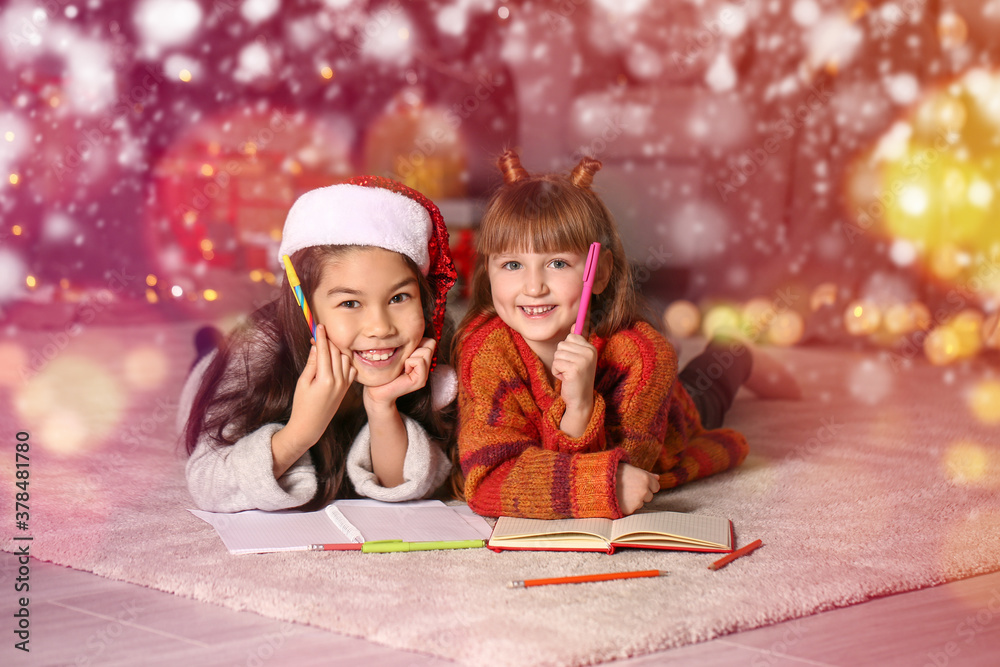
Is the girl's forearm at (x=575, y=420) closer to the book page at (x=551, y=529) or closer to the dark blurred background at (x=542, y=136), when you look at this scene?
the book page at (x=551, y=529)

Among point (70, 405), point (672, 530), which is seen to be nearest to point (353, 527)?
point (672, 530)

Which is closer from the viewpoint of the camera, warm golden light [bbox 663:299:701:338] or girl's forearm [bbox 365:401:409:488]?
girl's forearm [bbox 365:401:409:488]

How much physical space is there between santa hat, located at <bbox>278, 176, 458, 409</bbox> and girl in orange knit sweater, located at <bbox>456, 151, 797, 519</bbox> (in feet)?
0.31

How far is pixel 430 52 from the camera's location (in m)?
2.83

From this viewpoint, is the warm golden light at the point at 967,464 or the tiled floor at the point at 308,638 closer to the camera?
the tiled floor at the point at 308,638

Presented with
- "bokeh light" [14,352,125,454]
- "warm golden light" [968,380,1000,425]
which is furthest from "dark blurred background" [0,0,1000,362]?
"bokeh light" [14,352,125,454]

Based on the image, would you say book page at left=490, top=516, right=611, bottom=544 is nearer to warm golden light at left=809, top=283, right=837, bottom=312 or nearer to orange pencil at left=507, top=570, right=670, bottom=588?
orange pencil at left=507, top=570, right=670, bottom=588

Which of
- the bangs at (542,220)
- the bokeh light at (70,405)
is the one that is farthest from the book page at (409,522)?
the bokeh light at (70,405)

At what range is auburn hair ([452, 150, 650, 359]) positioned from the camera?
3.37ft

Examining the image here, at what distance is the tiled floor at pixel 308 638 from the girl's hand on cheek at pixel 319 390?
239mm

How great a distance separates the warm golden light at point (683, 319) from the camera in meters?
2.68

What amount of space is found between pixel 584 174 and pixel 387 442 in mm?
412

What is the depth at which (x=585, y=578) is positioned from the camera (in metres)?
0.78

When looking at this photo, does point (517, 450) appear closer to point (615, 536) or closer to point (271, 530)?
point (615, 536)
